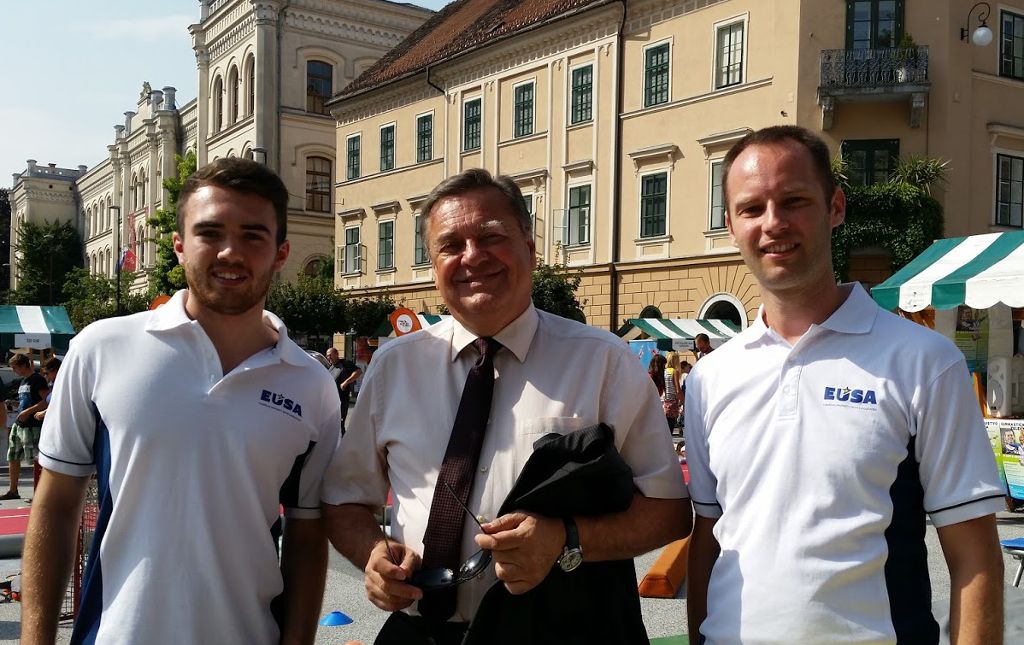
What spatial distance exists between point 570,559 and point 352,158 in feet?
123

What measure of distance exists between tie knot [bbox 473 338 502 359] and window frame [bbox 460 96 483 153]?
30.1 meters

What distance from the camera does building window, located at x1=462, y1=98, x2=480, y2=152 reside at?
32.5 meters

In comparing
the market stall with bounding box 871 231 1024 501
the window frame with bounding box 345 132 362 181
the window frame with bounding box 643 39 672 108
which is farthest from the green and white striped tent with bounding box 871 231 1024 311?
the window frame with bounding box 345 132 362 181

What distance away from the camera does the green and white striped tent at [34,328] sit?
2106cm

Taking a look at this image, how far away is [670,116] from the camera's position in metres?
26.4

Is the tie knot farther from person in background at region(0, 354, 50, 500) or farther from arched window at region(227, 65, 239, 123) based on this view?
arched window at region(227, 65, 239, 123)

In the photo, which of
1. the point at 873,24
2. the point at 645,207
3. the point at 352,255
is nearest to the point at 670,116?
the point at 645,207

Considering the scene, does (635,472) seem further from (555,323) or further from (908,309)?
(908,309)

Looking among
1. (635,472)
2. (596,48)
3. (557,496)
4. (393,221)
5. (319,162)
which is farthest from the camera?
(319,162)

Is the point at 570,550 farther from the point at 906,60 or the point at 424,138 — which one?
the point at 424,138

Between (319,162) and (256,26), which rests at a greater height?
(256,26)

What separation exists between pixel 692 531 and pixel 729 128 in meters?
23.2

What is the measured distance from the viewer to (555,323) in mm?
2865

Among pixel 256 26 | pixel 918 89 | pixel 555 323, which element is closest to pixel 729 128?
pixel 918 89
